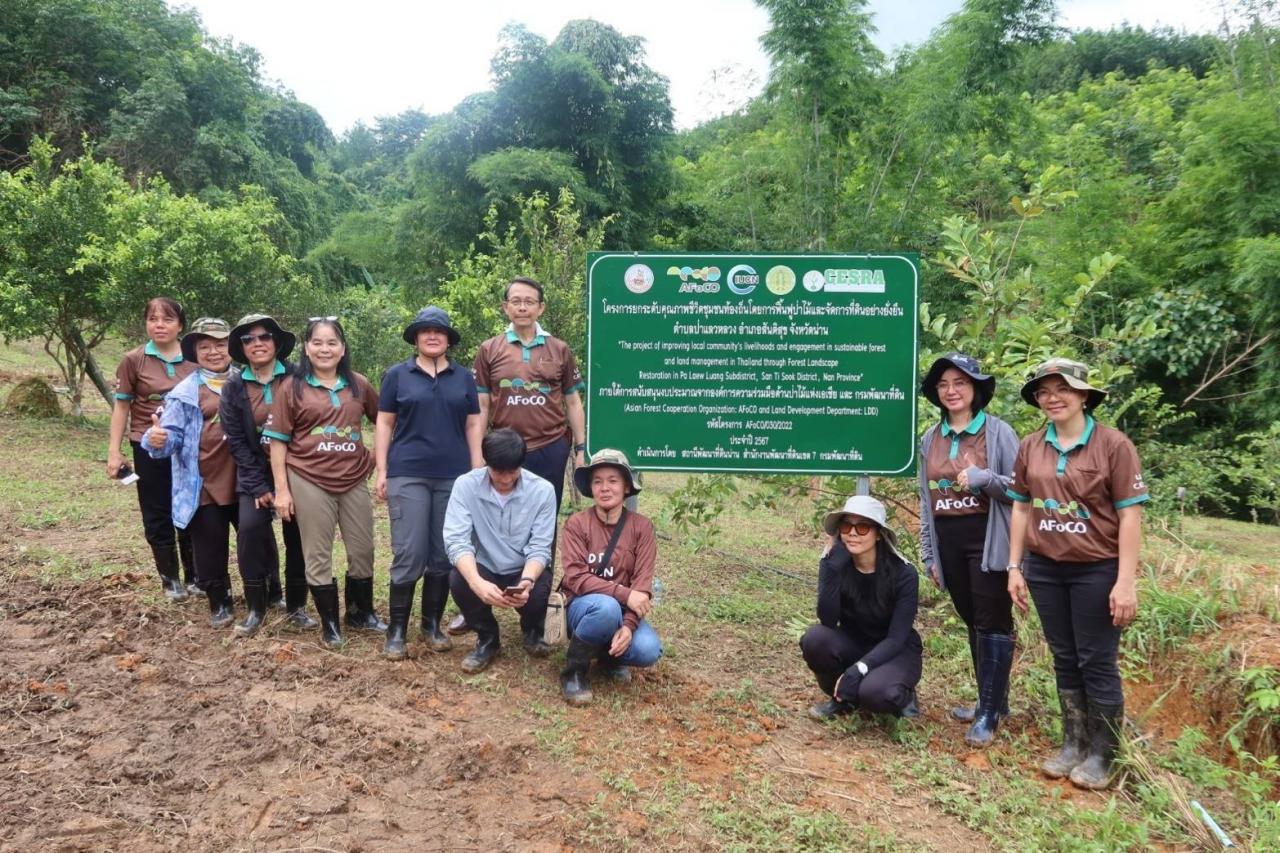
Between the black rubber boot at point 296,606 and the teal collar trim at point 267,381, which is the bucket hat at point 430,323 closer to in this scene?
the teal collar trim at point 267,381

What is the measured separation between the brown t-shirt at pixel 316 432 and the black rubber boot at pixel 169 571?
129 centimetres

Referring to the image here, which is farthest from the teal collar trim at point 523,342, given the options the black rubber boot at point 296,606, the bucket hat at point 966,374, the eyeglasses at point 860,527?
the bucket hat at point 966,374

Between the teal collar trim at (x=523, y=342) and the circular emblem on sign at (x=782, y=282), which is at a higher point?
the circular emblem on sign at (x=782, y=282)

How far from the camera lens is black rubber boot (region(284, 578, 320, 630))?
15.4ft

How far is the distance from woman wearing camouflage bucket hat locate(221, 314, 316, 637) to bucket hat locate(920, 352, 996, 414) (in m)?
3.14

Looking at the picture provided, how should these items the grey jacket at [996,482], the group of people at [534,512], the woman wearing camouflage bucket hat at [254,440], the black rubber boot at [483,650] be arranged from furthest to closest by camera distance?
the woman wearing camouflage bucket hat at [254,440], the black rubber boot at [483,650], the grey jacket at [996,482], the group of people at [534,512]

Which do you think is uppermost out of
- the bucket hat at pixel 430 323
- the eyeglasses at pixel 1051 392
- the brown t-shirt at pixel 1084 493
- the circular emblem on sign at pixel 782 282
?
the circular emblem on sign at pixel 782 282

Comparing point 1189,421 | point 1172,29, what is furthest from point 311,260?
point 1172,29

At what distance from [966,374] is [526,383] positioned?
2.15 meters

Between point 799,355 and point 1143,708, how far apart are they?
8.63ft

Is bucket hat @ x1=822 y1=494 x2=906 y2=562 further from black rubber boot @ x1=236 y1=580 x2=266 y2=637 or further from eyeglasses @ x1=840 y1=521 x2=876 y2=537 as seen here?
black rubber boot @ x1=236 y1=580 x2=266 y2=637

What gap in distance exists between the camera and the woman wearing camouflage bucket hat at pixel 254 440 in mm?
4402

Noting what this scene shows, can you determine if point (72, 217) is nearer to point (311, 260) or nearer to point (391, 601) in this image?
point (391, 601)

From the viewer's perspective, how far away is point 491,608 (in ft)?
14.2
